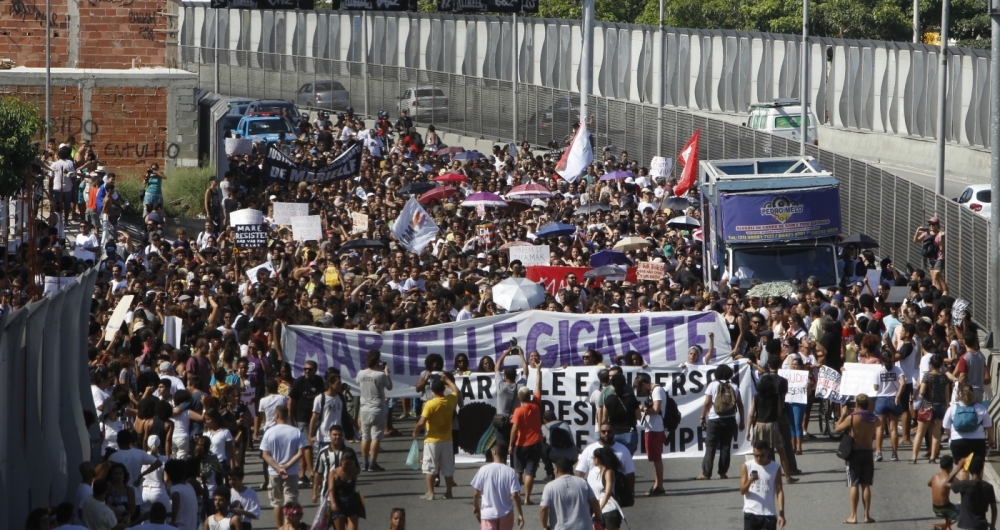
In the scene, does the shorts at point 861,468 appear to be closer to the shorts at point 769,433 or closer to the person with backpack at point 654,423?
the shorts at point 769,433

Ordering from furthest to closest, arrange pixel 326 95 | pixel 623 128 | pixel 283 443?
pixel 326 95 → pixel 623 128 → pixel 283 443

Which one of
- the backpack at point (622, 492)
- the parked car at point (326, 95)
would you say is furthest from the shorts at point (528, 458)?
the parked car at point (326, 95)

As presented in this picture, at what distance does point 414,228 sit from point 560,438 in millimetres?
10906

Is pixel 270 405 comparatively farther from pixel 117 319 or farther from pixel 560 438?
pixel 117 319

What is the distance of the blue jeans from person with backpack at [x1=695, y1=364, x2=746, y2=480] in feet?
2.84

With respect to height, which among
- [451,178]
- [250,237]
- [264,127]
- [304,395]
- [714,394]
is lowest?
[304,395]

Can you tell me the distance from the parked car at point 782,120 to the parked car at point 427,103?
927 cm

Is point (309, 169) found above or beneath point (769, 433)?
above

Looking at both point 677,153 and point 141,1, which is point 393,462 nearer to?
point 141,1

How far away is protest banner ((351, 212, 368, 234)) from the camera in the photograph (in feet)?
89.7

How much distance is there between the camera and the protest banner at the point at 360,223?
1077 inches

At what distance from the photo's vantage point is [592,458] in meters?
14.5

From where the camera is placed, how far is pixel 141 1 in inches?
1435

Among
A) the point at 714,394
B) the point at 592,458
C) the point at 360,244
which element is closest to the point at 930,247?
the point at 360,244
